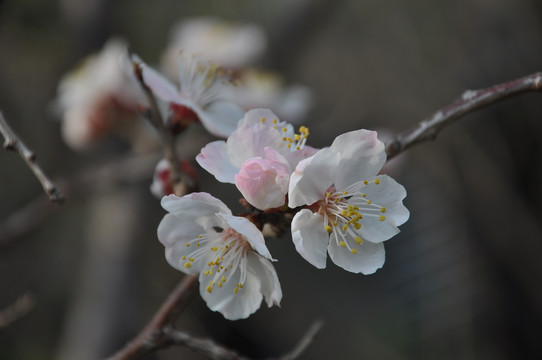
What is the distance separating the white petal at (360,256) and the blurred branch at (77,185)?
1.11m

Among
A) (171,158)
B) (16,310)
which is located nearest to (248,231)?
(171,158)

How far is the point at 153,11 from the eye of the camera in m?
3.52

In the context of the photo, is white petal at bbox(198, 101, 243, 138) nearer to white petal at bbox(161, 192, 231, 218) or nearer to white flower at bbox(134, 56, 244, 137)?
white flower at bbox(134, 56, 244, 137)

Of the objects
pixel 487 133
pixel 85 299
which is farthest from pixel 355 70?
pixel 85 299

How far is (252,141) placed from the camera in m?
0.70

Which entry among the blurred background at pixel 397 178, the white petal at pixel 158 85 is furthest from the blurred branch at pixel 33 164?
the blurred background at pixel 397 178

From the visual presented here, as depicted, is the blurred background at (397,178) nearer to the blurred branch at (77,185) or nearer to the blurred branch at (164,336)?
the blurred branch at (77,185)

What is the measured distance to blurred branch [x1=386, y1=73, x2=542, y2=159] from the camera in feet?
2.44

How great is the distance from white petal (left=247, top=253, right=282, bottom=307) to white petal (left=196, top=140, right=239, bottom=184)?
124mm

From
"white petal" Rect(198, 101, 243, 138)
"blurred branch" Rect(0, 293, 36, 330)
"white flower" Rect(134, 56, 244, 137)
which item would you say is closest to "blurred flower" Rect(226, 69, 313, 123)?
"white flower" Rect(134, 56, 244, 137)

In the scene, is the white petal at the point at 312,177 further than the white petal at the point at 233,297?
No

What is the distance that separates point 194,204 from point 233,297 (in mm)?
162

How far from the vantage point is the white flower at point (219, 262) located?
742 mm

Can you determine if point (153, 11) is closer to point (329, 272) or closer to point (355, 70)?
point (355, 70)
